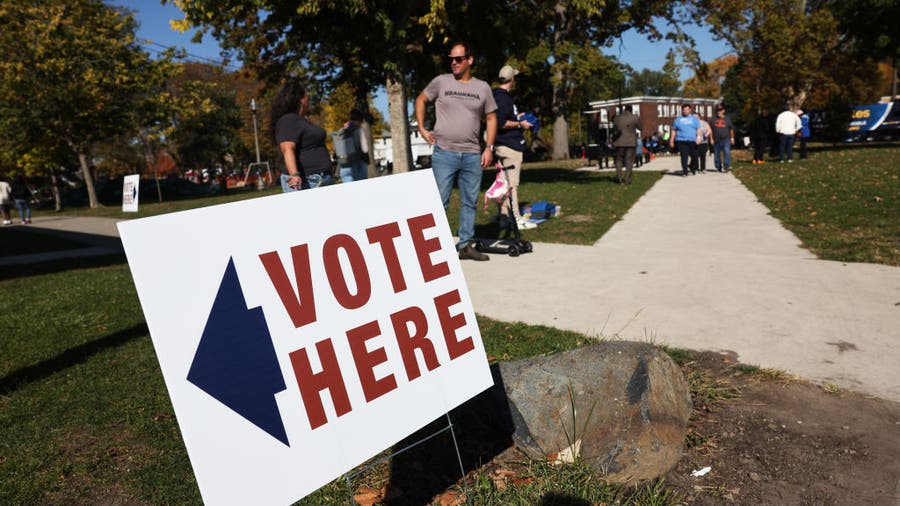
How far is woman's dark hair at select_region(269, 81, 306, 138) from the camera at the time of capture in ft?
19.5

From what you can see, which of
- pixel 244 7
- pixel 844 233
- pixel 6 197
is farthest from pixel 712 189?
pixel 6 197

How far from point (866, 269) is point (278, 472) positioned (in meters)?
5.56

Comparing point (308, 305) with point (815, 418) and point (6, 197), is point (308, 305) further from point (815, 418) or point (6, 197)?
point (6, 197)

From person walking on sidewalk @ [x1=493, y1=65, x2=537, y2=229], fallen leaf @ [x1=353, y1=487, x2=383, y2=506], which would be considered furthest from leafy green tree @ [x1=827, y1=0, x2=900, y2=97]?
fallen leaf @ [x1=353, y1=487, x2=383, y2=506]

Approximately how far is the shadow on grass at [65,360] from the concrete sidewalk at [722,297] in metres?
2.87

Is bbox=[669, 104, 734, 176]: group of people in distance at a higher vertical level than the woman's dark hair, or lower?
lower

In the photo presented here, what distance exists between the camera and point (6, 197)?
1967 centimetres

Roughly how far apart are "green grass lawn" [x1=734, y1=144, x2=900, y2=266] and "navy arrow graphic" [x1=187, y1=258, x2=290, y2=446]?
19.3 ft

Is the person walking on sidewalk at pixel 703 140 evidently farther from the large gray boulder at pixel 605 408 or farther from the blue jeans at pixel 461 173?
the large gray boulder at pixel 605 408

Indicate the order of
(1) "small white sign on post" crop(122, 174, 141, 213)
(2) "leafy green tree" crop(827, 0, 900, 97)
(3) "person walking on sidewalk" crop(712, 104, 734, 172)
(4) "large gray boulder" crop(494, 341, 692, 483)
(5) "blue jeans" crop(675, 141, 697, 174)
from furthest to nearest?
(2) "leafy green tree" crop(827, 0, 900, 97), (3) "person walking on sidewalk" crop(712, 104, 734, 172), (1) "small white sign on post" crop(122, 174, 141, 213), (5) "blue jeans" crop(675, 141, 697, 174), (4) "large gray boulder" crop(494, 341, 692, 483)

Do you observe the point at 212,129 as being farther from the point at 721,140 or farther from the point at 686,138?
the point at 721,140

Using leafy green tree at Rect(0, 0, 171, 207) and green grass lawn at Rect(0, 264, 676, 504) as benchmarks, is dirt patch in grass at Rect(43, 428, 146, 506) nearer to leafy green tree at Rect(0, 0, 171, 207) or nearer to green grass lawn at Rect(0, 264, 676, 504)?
green grass lawn at Rect(0, 264, 676, 504)

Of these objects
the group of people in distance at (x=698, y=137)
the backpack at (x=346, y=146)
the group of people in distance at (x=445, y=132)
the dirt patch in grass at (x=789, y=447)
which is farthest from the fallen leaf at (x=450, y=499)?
the group of people in distance at (x=698, y=137)

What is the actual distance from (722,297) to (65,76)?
99.1 ft
